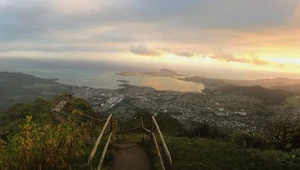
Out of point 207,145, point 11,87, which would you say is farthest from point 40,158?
point 11,87

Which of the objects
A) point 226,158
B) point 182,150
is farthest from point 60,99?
point 226,158

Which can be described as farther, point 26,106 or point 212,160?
point 26,106

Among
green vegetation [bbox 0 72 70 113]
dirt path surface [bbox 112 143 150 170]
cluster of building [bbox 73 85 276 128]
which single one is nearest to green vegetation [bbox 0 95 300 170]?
dirt path surface [bbox 112 143 150 170]

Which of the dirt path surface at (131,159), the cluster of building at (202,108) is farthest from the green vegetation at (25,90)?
the dirt path surface at (131,159)

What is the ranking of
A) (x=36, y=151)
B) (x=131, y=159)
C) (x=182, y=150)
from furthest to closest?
(x=182, y=150), (x=131, y=159), (x=36, y=151)

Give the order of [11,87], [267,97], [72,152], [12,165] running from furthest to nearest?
[11,87]
[267,97]
[72,152]
[12,165]

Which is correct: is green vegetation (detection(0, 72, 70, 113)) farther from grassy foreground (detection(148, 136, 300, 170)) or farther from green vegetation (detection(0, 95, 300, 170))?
grassy foreground (detection(148, 136, 300, 170))

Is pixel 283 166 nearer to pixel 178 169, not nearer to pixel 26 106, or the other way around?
pixel 178 169

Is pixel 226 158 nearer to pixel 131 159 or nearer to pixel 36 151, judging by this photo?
pixel 131 159
